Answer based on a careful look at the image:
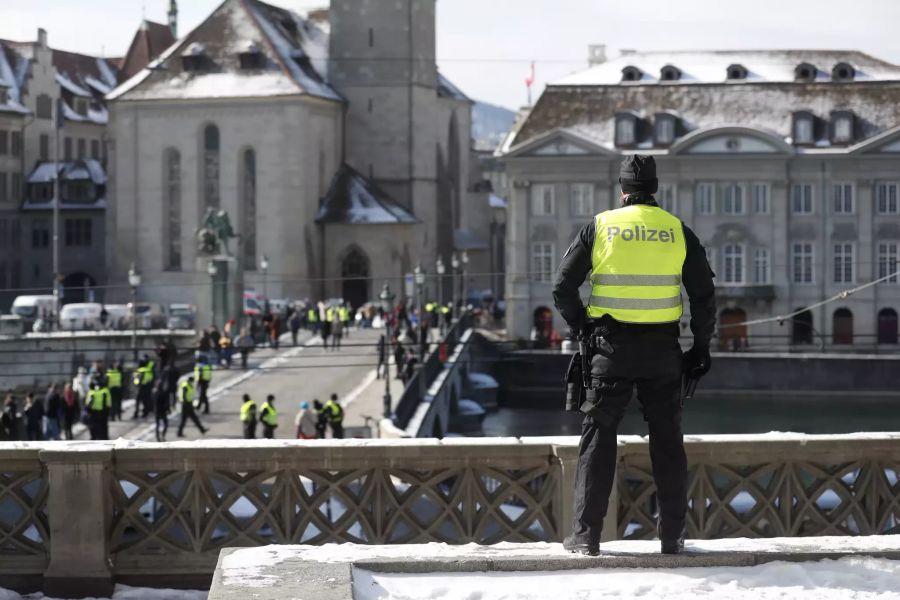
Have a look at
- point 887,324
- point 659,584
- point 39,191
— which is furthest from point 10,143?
point 659,584

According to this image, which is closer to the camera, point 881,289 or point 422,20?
point 881,289

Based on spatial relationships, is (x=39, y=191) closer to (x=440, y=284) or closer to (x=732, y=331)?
(x=440, y=284)

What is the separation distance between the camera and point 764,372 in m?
71.3

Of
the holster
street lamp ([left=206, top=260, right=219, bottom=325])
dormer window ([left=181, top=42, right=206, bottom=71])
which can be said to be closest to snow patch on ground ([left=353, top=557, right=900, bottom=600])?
the holster

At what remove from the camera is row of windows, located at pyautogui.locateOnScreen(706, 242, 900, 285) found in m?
78.7

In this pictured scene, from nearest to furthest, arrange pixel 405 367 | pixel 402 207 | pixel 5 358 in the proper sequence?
pixel 405 367 → pixel 5 358 → pixel 402 207

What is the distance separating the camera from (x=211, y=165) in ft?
294

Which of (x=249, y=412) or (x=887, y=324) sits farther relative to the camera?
(x=887, y=324)

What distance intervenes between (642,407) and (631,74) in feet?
237

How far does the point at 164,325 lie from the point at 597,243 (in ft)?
208

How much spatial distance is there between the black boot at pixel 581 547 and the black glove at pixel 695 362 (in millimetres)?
1050

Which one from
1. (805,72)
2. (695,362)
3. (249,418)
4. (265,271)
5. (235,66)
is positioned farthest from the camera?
(235,66)

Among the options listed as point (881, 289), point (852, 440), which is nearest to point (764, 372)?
point (881, 289)

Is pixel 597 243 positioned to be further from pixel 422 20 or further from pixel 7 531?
pixel 422 20
